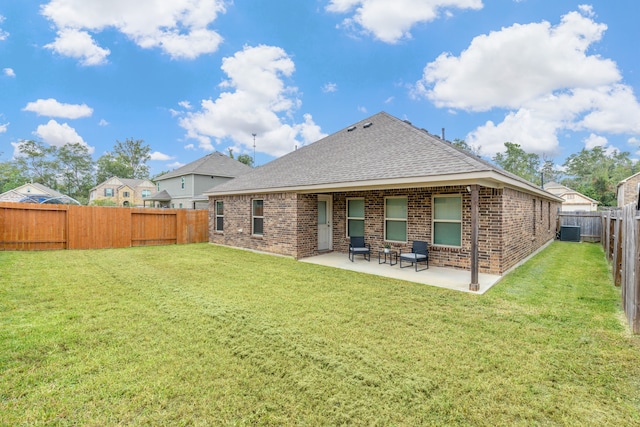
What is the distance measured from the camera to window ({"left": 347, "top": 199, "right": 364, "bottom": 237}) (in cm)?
996

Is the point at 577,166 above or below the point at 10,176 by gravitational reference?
above

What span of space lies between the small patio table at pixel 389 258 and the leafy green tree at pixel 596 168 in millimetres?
51574

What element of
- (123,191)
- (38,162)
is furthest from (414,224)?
(38,162)

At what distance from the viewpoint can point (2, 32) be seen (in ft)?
48.6

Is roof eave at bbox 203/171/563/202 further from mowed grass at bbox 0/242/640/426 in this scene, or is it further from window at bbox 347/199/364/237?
mowed grass at bbox 0/242/640/426

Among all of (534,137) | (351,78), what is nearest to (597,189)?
(534,137)

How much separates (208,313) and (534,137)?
72.4m

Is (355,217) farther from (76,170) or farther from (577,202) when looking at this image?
(76,170)

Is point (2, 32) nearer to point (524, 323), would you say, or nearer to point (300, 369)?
point (300, 369)

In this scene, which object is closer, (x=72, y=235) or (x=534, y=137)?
(x=72, y=235)

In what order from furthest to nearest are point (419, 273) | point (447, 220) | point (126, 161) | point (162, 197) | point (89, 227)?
point (126, 161), point (162, 197), point (89, 227), point (447, 220), point (419, 273)

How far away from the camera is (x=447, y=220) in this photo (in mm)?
8016

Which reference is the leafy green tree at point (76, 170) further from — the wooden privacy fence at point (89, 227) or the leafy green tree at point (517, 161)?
the leafy green tree at point (517, 161)

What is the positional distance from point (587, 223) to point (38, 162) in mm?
74887
